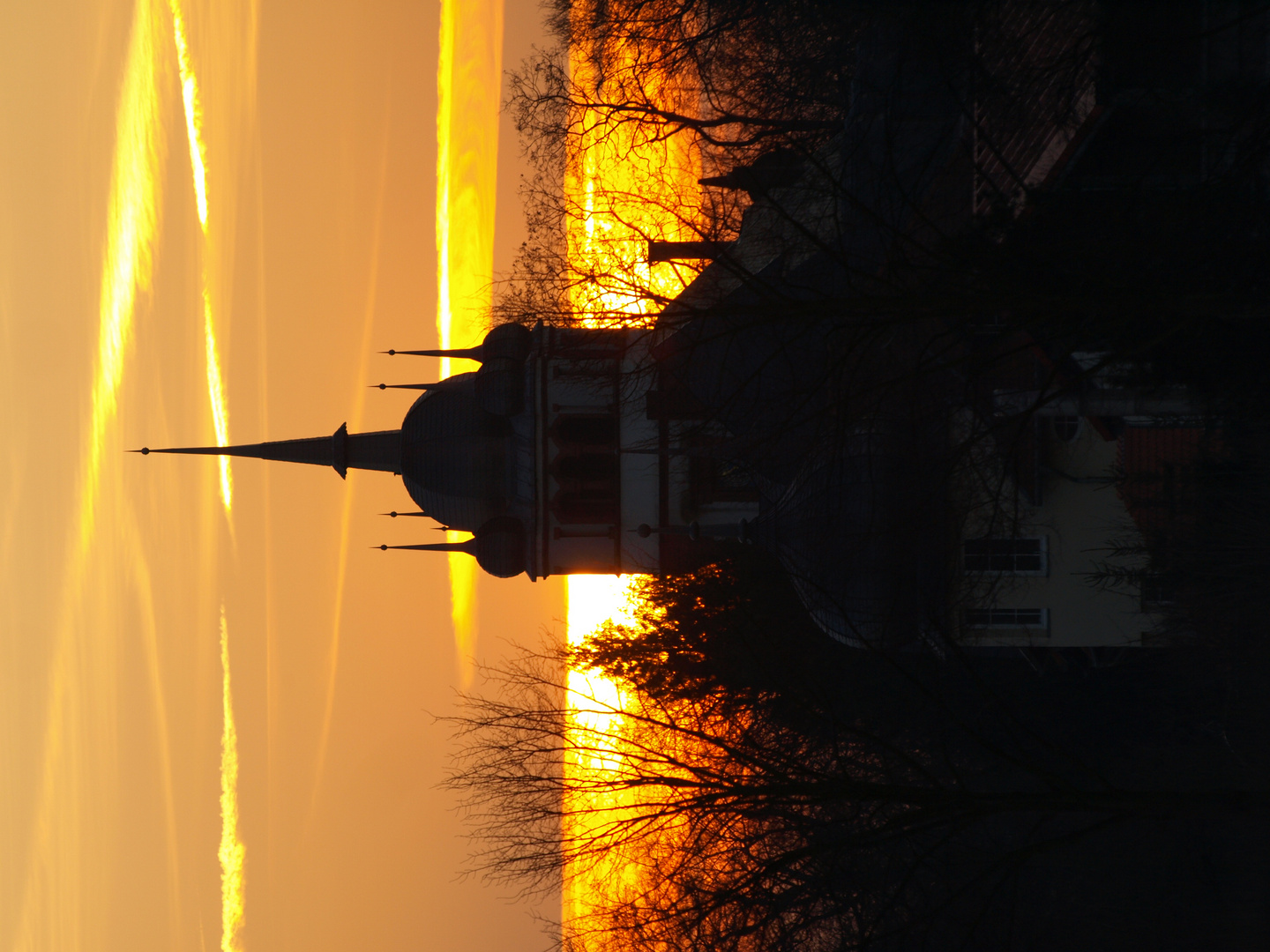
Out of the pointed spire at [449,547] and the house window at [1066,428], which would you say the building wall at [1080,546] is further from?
the pointed spire at [449,547]

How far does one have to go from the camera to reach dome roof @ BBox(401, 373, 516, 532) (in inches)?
1147

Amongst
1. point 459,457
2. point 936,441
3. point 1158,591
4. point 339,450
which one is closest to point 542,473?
point 459,457

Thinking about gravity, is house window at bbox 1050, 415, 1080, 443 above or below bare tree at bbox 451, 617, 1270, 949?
above

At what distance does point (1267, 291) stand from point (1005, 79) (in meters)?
4.50

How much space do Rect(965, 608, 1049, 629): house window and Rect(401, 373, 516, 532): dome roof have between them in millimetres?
14550

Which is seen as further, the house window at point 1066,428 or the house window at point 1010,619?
the house window at point 1010,619

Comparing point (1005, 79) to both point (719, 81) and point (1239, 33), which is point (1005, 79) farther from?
point (719, 81)

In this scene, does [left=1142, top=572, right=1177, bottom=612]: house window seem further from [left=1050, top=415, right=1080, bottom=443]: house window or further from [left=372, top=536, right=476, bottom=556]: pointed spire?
[left=372, top=536, right=476, bottom=556]: pointed spire

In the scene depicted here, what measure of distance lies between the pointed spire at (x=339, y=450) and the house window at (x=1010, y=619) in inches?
723

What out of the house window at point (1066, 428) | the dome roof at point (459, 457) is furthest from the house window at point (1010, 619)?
the dome roof at point (459, 457)

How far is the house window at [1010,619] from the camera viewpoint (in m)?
22.2

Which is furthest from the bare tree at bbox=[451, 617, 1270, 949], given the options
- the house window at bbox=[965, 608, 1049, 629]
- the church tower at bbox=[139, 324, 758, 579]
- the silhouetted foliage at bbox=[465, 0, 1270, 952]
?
the church tower at bbox=[139, 324, 758, 579]

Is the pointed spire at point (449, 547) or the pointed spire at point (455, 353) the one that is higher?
the pointed spire at point (455, 353)

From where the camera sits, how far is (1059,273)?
34.1 feet
